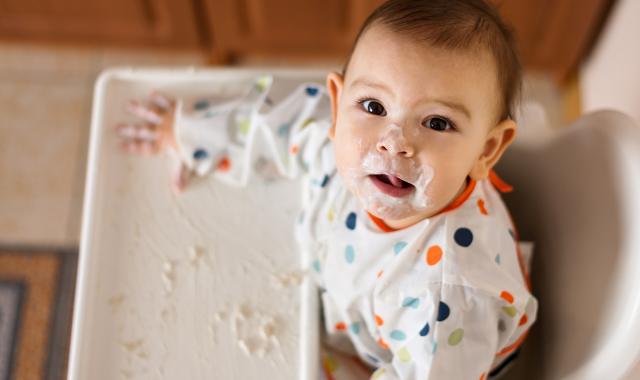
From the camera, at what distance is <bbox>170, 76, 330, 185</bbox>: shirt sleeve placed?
755mm

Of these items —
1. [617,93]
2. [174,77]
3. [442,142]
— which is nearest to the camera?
[442,142]

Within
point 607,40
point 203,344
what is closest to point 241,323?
point 203,344

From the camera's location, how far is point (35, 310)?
4.00ft

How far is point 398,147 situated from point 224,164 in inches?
10.8

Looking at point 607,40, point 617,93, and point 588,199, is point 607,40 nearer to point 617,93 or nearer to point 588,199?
point 617,93

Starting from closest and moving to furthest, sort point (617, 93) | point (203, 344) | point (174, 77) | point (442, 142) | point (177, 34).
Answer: point (442, 142), point (203, 344), point (174, 77), point (617, 93), point (177, 34)

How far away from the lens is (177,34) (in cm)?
129

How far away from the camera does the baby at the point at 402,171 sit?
1.85 ft

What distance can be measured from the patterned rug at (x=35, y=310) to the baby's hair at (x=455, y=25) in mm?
866

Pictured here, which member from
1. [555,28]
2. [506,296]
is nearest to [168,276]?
[506,296]

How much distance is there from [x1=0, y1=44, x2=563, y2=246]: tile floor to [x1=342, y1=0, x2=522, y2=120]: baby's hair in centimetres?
68

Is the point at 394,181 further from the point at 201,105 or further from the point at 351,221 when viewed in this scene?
the point at 201,105

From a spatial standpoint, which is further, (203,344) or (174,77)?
(174,77)

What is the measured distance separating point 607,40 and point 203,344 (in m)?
0.94
